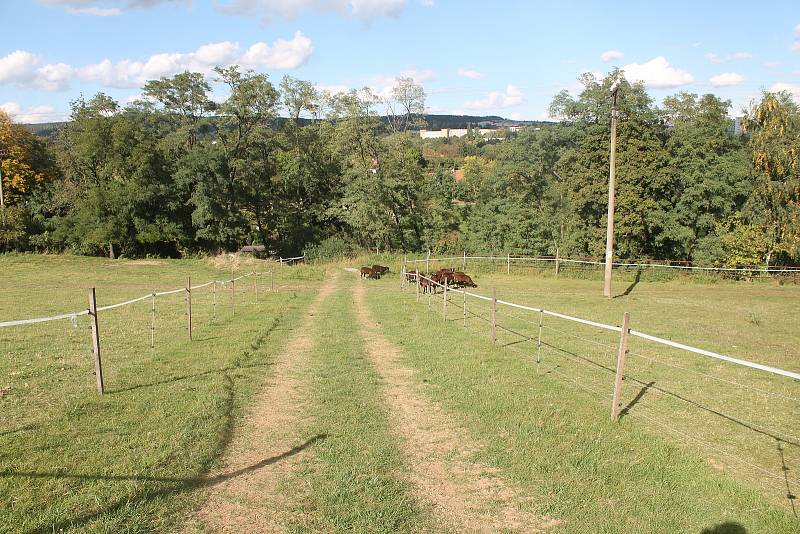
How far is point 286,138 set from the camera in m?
47.5

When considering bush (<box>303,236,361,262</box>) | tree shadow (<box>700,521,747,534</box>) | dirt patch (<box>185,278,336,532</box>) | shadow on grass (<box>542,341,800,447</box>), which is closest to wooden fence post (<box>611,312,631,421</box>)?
shadow on grass (<box>542,341,800,447</box>)

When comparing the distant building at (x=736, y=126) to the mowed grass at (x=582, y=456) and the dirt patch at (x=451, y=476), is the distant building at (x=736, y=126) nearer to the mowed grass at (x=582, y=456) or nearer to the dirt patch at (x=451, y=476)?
the mowed grass at (x=582, y=456)

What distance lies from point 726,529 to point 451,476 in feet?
8.22

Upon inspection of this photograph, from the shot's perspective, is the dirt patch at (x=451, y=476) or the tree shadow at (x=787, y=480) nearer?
the dirt patch at (x=451, y=476)

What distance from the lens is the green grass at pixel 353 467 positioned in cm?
453

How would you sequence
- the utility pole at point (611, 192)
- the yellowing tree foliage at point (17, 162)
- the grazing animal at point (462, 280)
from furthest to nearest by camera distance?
the yellowing tree foliage at point (17, 162) → the grazing animal at point (462, 280) → the utility pole at point (611, 192)

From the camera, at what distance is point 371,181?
146ft

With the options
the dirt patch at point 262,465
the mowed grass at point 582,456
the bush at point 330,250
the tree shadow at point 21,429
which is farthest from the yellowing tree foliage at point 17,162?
the mowed grass at point 582,456

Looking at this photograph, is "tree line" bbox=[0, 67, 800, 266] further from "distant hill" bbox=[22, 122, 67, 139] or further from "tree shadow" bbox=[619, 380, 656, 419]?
"tree shadow" bbox=[619, 380, 656, 419]

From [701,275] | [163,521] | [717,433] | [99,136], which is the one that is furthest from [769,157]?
[99,136]

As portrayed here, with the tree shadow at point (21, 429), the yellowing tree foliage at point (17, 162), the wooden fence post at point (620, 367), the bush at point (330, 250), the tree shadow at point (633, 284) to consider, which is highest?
the yellowing tree foliage at point (17, 162)

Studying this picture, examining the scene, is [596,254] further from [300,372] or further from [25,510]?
[25,510]

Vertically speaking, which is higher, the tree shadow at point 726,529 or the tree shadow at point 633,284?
the tree shadow at point 726,529

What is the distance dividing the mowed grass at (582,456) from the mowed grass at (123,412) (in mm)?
3359
